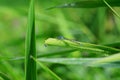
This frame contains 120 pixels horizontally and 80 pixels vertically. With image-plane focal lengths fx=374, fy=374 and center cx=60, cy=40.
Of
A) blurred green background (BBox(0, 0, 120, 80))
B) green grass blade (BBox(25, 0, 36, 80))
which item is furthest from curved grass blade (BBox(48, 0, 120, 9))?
blurred green background (BBox(0, 0, 120, 80))

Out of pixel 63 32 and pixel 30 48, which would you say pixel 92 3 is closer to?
pixel 30 48

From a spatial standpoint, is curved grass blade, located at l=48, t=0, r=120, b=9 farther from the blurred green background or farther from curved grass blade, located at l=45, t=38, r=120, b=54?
the blurred green background

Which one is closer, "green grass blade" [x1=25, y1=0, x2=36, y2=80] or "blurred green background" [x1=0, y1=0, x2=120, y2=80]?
"green grass blade" [x1=25, y1=0, x2=36, y2=80]

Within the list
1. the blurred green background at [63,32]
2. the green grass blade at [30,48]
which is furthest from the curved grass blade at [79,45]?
the blurred green background at [63,32]

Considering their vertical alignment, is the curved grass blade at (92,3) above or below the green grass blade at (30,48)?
above

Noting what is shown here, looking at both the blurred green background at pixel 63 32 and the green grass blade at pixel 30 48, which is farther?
the blurred green background at pixel 63 32

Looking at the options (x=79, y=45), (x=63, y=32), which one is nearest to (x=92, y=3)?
(x=79, y=45)

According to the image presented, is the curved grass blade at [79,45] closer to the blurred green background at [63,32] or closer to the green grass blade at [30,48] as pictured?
the green grass blade at [30,48]

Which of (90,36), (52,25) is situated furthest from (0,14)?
(90,36)

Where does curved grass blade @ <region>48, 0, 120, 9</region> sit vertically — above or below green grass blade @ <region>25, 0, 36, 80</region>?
above

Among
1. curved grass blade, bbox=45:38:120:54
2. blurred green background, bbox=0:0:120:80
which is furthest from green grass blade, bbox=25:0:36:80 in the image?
blurred green background, bbox=0:0:120:80

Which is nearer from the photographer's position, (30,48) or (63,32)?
(30,48)
